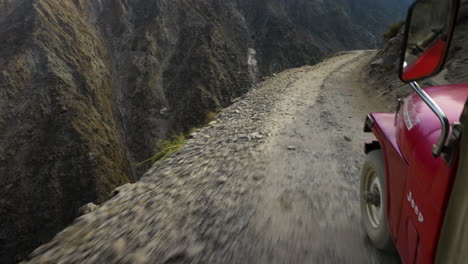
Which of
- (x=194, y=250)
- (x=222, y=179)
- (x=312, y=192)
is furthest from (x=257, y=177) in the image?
(x=194, y=250)

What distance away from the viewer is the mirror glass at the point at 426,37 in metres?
1.20

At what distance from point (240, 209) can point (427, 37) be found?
7.33 feet

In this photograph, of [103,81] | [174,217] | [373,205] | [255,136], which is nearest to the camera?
[373,205]

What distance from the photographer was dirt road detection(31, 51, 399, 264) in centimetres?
228

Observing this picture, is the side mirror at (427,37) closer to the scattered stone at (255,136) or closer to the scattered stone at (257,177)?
the scattered stone at (257,177)

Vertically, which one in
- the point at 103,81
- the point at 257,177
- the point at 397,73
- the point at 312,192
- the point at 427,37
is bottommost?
the point at 312,192

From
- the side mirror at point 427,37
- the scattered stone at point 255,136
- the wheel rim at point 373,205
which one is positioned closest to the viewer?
the side mirror at point 427,37

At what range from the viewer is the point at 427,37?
1327mm

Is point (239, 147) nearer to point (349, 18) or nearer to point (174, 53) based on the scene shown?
point (174, 53)

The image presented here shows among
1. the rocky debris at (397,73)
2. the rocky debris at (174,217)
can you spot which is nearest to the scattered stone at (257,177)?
the rocky debris at (174,217)

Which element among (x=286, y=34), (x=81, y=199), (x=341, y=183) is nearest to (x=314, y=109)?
(x=341, y=183)

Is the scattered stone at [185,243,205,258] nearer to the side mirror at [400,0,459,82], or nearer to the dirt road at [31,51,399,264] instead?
the dirt road at [31,51,399,264]

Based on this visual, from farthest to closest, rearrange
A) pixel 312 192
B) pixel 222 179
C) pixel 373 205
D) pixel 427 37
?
pixel 222 179 < pixel 312 192 < pixel 373 205 < pixel 427 37

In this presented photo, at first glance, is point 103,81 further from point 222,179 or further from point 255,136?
point 222,179
